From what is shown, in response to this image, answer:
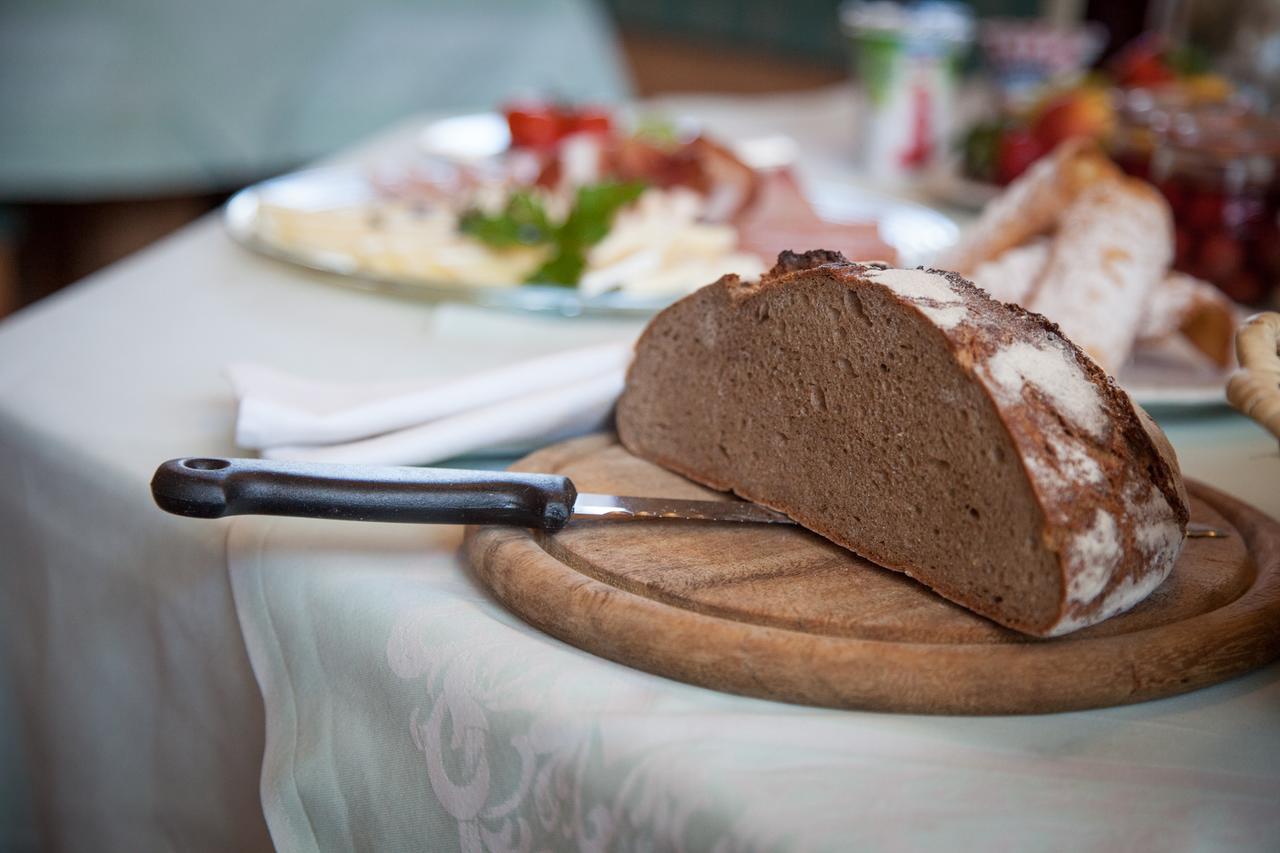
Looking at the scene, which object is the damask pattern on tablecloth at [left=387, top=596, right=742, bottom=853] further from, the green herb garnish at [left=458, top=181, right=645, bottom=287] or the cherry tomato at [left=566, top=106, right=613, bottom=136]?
the cherry tomato at [left=566, top=106, right=613, bottom=136]

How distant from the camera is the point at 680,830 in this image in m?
0.73

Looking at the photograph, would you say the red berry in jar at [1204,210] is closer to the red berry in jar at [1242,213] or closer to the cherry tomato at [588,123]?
the red berry in jar at [1242,213]

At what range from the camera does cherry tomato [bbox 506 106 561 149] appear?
8.86 ft

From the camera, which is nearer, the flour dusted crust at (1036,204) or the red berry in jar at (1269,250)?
the flour dusted crust at (1036,204)

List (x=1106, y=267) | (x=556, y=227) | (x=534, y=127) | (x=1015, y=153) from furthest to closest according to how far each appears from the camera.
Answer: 1. (x=534, y=127)
2. (x=1015, y=153)
3. (x=556, y=227)
4. (x=1106, y=267)

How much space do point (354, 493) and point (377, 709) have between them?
0.17m

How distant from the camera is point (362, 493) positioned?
0.92 meters

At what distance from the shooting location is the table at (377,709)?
73 cm

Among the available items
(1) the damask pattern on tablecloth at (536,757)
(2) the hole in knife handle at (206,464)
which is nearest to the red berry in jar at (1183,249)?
(1) the damask pattern on tablecloth at (536,757)

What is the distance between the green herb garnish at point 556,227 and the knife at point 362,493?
2.91 ft

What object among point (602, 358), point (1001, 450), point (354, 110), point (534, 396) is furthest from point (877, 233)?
point (354, 110)

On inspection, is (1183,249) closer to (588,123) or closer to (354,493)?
(588,123)

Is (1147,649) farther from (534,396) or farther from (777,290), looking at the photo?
(534,396)

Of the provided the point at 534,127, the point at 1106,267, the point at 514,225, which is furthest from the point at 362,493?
the point at 534,127
